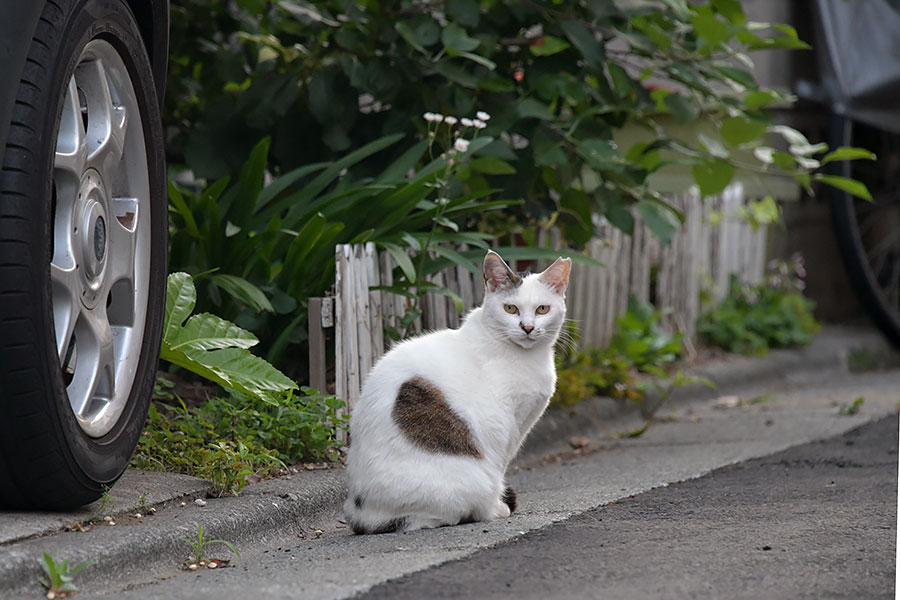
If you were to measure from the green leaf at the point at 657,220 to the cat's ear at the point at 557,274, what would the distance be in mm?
1241

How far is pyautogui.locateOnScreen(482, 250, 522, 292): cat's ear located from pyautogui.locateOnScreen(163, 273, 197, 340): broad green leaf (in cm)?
99

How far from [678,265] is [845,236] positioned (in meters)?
2.10

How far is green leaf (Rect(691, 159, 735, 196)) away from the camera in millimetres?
5246

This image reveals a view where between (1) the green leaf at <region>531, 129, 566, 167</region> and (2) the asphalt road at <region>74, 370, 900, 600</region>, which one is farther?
(1) the green leaf at <region>531, 129, 566, 167</region>

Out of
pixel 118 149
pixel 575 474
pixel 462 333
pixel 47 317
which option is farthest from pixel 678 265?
pixel 47 317

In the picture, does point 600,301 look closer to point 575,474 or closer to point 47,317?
point 575,474

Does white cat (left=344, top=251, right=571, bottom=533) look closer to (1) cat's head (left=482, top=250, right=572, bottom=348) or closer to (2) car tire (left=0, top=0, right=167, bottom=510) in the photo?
(1) cat's head (left=482, top=250, right=572, bottom=348)

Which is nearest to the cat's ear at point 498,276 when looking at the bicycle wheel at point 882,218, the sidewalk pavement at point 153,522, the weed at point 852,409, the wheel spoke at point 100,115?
the sidewalk pavement at point 153,522

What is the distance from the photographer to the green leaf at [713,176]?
525 cm

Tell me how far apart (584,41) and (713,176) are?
2.75 ft

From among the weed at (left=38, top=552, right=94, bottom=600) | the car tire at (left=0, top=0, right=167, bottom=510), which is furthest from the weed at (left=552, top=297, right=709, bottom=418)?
the weed at (left=38, top=552, right=94, bottom=600)

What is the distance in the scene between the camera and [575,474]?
469cm

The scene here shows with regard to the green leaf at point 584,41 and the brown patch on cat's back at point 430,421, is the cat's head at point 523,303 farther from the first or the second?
the green leaf at point 584,41

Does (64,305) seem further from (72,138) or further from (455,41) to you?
(455,41)
